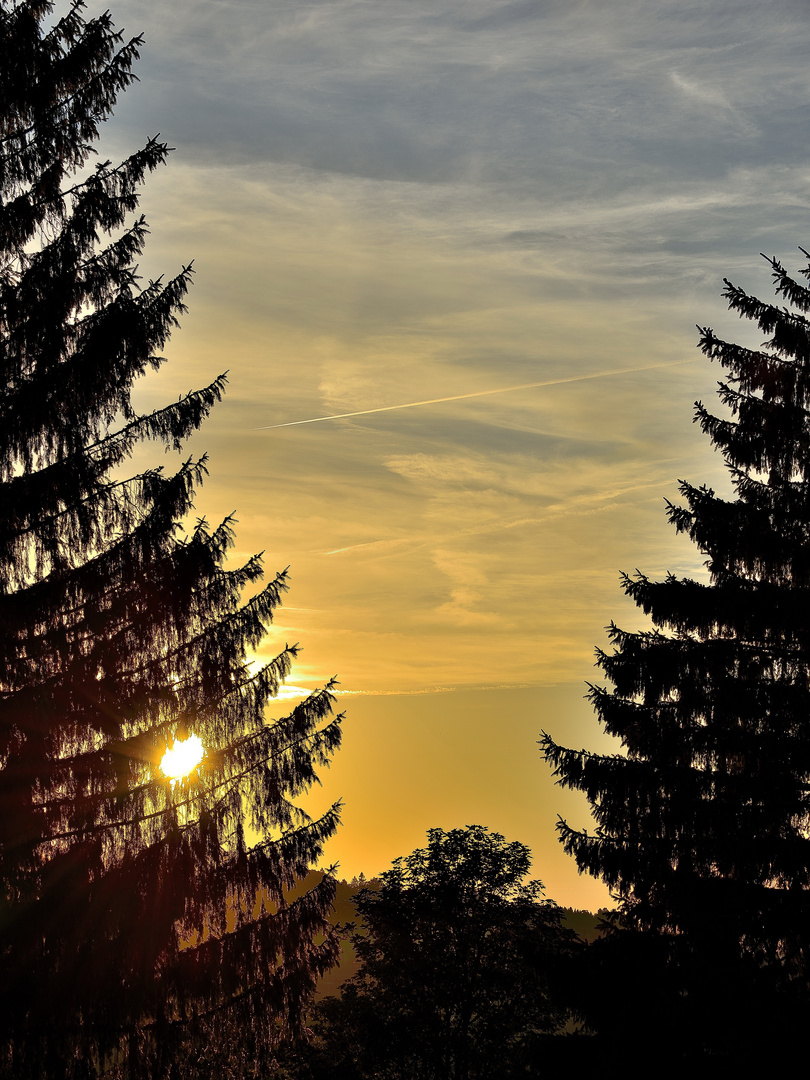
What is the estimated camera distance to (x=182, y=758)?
12.1 metres

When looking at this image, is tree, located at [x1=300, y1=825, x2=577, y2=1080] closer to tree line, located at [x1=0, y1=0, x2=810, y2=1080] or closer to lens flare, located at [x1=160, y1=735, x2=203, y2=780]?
tree line, located at [x1=0, y1=0, x2=810, y2=1080]

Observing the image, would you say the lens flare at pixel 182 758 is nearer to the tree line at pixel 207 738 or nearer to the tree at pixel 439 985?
the tree line at pixel 207 738

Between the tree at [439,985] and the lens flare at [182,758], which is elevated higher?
the lens flare at [182,758]

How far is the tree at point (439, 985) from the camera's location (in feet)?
86.5

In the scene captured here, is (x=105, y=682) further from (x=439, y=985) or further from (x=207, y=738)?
(x=439, y=985)

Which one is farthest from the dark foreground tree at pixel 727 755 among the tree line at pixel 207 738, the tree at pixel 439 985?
the tree at pixel 439 985

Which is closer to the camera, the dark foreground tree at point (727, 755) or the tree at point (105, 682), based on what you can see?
the tree at point (105, 682)

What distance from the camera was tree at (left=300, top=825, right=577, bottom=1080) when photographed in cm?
2636

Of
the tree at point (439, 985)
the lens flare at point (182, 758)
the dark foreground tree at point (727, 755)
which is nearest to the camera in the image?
the lens flare at point (182, 758)

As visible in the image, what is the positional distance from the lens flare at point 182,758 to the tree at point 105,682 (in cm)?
10

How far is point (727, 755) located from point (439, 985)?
1732 cm

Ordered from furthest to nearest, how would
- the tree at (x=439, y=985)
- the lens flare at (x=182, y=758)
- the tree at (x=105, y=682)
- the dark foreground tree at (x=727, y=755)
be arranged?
1. the tree at (x=439, y=985)
2. the dark foreground tree at (x=727, y=755)
3. the lens flare at (x=182, y=758)
4. the tree at (x=105, y=682)

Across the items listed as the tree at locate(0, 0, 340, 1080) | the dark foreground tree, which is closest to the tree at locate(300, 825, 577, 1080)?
the dark foreground tree

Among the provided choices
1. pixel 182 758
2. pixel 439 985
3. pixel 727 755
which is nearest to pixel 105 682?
pixel 182 758
